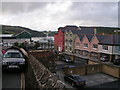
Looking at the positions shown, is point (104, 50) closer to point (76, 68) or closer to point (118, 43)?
point (118, 43)

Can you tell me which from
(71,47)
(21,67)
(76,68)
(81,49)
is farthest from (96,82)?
(71,47)

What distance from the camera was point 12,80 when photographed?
8.70 metres

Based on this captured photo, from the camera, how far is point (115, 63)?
104 ft

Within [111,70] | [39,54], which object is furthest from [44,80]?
[111,70]

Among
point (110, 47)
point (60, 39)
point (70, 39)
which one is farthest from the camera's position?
point (60, 39)

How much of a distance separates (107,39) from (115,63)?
7.89 m

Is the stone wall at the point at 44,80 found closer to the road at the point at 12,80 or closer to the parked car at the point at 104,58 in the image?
the road at the point at 12,80

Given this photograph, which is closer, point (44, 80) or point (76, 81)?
point (44, 80)

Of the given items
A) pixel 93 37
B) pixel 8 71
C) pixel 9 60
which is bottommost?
pixel 8 71

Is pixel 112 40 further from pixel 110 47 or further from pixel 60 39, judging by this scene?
pixel 60 39

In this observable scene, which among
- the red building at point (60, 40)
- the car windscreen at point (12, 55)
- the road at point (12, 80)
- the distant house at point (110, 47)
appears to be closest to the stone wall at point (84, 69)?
the distant house at point (110, 47)

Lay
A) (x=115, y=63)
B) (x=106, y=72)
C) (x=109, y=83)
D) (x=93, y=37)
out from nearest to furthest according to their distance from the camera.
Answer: (x=109, y=83) < (x=106, y=72) < (x=115, y=63) < (x=93, y=37)

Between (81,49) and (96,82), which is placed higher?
(81,49)

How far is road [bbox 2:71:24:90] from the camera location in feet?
25.3
